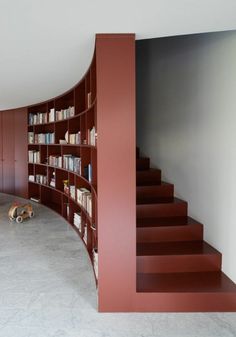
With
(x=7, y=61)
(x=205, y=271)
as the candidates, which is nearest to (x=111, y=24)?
(x=7, y=61)

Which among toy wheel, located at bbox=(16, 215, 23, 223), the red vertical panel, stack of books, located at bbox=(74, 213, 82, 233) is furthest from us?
toy wheel, located at bbox=(16, 215, 23, 223)

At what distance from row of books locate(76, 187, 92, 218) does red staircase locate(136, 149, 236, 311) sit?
0.61 metres

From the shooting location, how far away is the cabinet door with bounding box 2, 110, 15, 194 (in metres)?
8.09

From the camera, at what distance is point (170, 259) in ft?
9.87

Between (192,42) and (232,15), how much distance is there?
152 centimetres

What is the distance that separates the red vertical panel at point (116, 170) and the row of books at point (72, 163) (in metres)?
1.93

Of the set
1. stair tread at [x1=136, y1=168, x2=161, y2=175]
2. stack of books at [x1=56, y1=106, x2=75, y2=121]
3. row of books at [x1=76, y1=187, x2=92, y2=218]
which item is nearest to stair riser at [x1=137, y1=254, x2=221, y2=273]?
row of books at [x1=76, y1=187, x2=92, y2=218]

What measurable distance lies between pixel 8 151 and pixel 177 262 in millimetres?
6487

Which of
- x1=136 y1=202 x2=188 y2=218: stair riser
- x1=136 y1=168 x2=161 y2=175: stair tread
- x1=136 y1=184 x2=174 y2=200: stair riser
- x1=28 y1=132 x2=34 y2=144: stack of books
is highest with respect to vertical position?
x1=28 y1=132 x2=34 y2=144: stack of books

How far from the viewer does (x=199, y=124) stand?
138 inches

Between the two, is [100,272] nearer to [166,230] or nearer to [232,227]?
[166,230]

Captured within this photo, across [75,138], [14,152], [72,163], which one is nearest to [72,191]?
[72,163]

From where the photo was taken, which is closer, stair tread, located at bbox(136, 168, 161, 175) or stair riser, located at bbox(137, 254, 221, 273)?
stair riser, located at bbox(137, 254, 221, 273)

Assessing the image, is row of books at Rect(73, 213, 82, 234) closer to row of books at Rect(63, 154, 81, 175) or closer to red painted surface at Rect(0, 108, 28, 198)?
row of books at Rect(63, 154, 81, 175)
